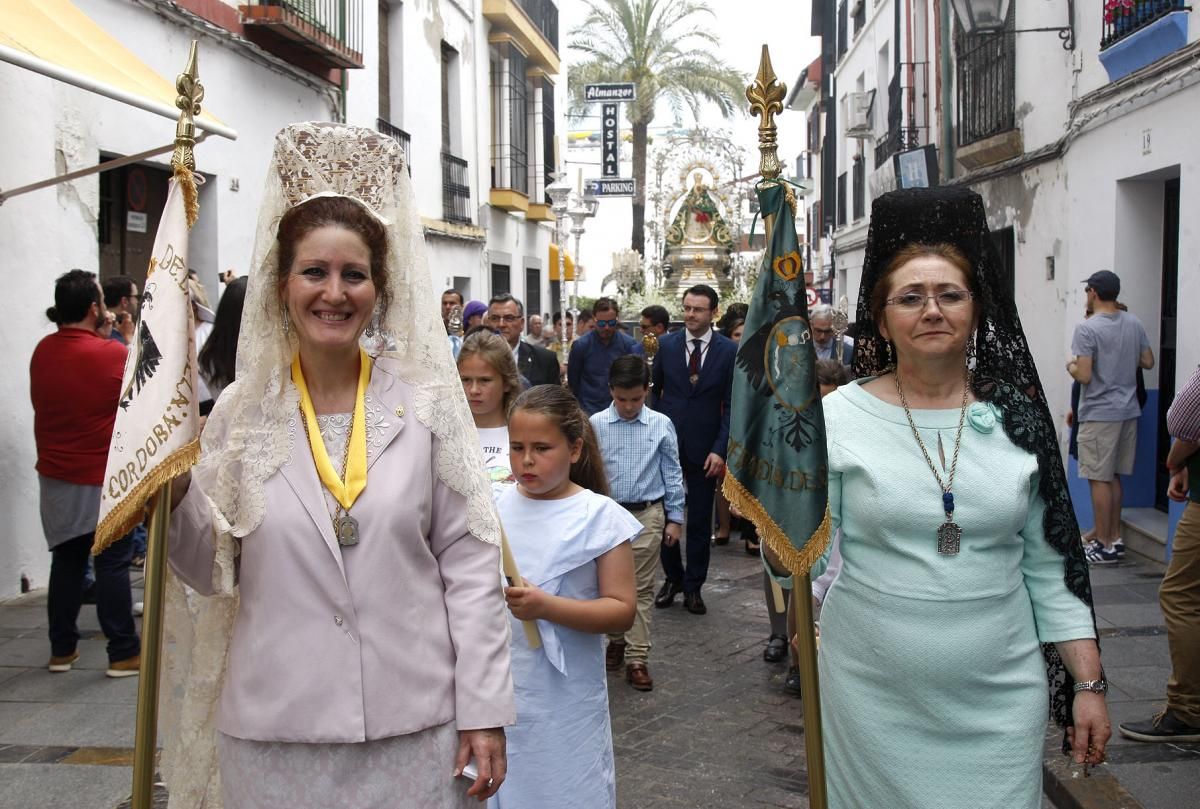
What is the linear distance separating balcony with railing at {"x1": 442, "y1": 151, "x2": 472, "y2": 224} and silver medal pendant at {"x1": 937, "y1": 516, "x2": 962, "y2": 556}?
16044 mm

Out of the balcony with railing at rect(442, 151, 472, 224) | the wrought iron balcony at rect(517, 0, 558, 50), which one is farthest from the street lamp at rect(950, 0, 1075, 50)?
the wrought iron balcony at rect(517, 0, 558, 50)

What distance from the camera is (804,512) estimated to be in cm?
288

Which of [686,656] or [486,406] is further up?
[486,406]

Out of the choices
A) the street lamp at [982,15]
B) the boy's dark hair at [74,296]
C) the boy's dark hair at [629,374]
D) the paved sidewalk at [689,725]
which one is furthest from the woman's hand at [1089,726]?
the street lamp at [982,15]

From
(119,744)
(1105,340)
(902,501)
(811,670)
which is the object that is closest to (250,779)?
(811,670)

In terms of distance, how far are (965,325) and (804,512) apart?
23.0 inches

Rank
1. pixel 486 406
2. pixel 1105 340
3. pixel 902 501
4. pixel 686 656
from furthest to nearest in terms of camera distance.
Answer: pixel 1105 340, pixel 686 656, pixel 486 406, pixel 902 501

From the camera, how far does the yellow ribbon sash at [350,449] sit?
7.68 feet

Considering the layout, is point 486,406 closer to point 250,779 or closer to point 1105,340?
point 250,779

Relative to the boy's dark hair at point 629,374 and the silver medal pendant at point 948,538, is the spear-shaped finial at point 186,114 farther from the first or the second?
the boy's dark hair at point 629,374

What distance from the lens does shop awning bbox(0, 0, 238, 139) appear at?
5293mm

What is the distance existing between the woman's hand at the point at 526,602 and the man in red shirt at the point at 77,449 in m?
3.34

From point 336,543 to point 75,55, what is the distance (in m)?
4.53

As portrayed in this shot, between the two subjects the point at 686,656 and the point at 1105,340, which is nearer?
the point at 686,656
